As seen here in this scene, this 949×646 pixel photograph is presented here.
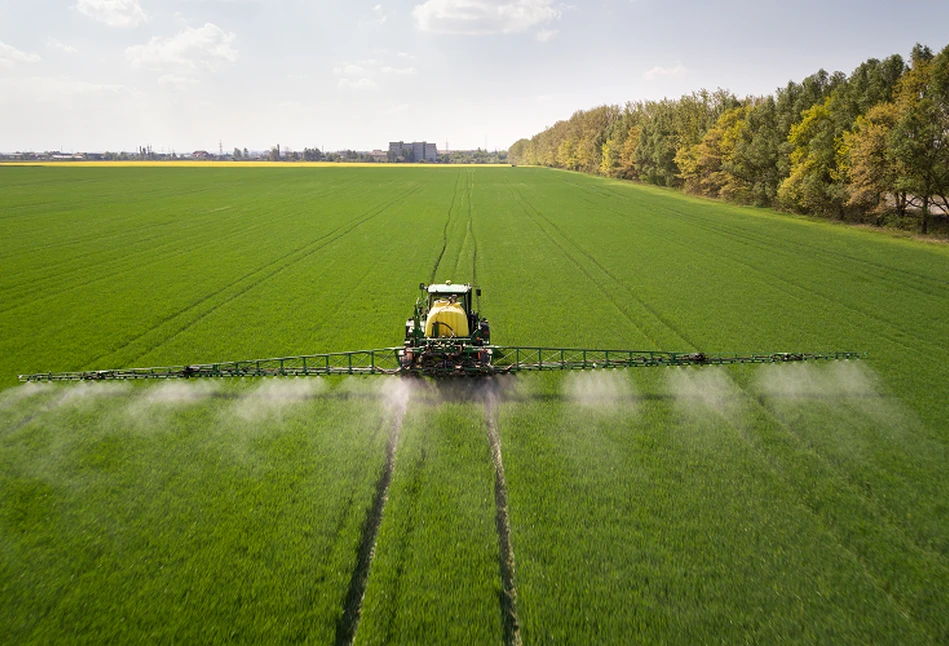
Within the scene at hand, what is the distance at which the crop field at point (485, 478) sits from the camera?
740 cm

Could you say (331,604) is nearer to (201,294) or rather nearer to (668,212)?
(201,294)

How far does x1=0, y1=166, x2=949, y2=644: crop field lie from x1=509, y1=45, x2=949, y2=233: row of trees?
18.8m

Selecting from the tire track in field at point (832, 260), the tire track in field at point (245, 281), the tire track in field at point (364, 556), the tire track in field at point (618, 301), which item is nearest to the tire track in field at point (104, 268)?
the tire track in field at point (245, 281)

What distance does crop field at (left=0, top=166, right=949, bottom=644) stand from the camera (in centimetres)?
740

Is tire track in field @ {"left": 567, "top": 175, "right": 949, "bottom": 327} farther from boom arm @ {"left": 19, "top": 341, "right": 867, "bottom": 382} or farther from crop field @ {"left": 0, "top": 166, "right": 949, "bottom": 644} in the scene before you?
boom arm @ {"left": 19, "top": 341, "right": 867, "bottom": 382}

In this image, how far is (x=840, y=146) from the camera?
43594 millimetres

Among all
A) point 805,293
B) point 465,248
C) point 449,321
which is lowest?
point 805,293

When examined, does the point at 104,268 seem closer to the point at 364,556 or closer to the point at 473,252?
the point at 473,252

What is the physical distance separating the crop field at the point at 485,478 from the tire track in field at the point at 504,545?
0.17ft

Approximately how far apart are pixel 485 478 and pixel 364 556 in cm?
299

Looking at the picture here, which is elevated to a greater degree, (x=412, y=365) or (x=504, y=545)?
(x=412, y=365)

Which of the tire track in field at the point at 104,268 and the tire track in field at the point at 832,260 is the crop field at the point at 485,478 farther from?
the tire track in field at the point at 832,260

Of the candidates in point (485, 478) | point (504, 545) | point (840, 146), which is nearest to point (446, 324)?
point (485, 478)

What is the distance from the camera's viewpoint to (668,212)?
182 feet
